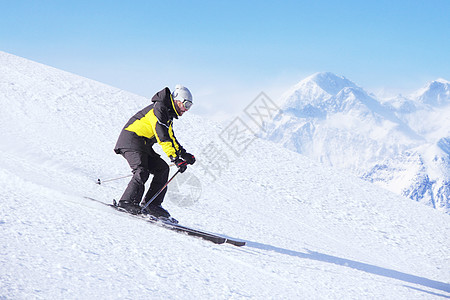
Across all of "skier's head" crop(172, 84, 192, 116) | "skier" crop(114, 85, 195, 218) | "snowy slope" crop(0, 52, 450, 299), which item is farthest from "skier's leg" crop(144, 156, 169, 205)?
"skier's head" crop(172, 84, 192, 116)

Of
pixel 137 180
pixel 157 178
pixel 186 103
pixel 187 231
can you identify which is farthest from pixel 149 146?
pixel 187 231

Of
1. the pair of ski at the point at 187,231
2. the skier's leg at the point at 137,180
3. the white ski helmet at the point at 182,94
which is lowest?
the pair of ski at the point at 187,231

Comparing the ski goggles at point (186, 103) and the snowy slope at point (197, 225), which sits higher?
the ski goggles at point (186, 103)

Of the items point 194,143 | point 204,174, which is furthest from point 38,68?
point 204,174

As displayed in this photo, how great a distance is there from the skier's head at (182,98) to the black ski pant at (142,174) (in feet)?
2.56

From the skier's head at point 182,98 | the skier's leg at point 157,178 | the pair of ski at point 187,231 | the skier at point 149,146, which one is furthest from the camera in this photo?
the skier's leg at point 157,178

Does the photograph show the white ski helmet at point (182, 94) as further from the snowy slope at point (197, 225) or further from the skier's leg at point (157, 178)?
the snowy slope at point (197, 225)

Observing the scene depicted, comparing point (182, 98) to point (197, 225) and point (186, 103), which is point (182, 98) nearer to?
point (186, 103)

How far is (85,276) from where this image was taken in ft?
9.24

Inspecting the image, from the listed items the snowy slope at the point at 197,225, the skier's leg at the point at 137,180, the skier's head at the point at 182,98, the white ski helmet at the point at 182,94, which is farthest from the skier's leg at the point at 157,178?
the white ski helmet at the point at 182,94

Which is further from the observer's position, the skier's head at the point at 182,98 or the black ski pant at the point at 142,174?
the skier's head at the point at 182,98

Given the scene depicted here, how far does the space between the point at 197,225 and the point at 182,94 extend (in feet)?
6.19

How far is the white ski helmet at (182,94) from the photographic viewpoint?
5.09 metres

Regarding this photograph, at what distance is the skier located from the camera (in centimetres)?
492
